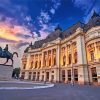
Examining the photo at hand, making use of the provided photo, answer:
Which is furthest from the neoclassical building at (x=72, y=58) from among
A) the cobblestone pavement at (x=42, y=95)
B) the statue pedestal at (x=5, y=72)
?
the cobblestone pavement at (x=42, y=95)

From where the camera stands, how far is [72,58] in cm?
4319

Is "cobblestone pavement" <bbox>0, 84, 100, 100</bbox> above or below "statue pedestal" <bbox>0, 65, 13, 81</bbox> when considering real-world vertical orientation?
below

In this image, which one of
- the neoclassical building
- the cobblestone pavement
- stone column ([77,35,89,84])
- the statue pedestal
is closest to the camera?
the cobblestone pavement

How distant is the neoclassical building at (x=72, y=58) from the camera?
35531 mm

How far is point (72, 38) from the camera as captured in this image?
44.4 metres

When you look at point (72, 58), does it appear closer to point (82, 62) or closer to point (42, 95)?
point (82, 62)

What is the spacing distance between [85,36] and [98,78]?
46.0 feet

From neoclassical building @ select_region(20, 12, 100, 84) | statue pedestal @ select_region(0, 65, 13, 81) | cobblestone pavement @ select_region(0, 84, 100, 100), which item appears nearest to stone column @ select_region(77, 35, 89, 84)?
neoclassical building @ select_region(20, 12, 100, 84)

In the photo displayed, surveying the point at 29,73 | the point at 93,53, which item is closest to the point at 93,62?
the point at 93,53

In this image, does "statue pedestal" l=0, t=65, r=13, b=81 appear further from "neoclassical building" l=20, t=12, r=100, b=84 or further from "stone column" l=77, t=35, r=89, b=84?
"stone column" l=77, t=35, r=89, b=84

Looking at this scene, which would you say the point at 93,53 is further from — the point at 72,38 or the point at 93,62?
the point at 72,38

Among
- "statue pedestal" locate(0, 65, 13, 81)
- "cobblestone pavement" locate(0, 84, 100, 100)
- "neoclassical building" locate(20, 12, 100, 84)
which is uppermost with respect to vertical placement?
Result: "neoclassical building" locate(20, 12, 100, 84)

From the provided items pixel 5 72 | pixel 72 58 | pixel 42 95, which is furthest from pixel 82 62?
pixel 42 95

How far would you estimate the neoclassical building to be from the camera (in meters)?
35.5
